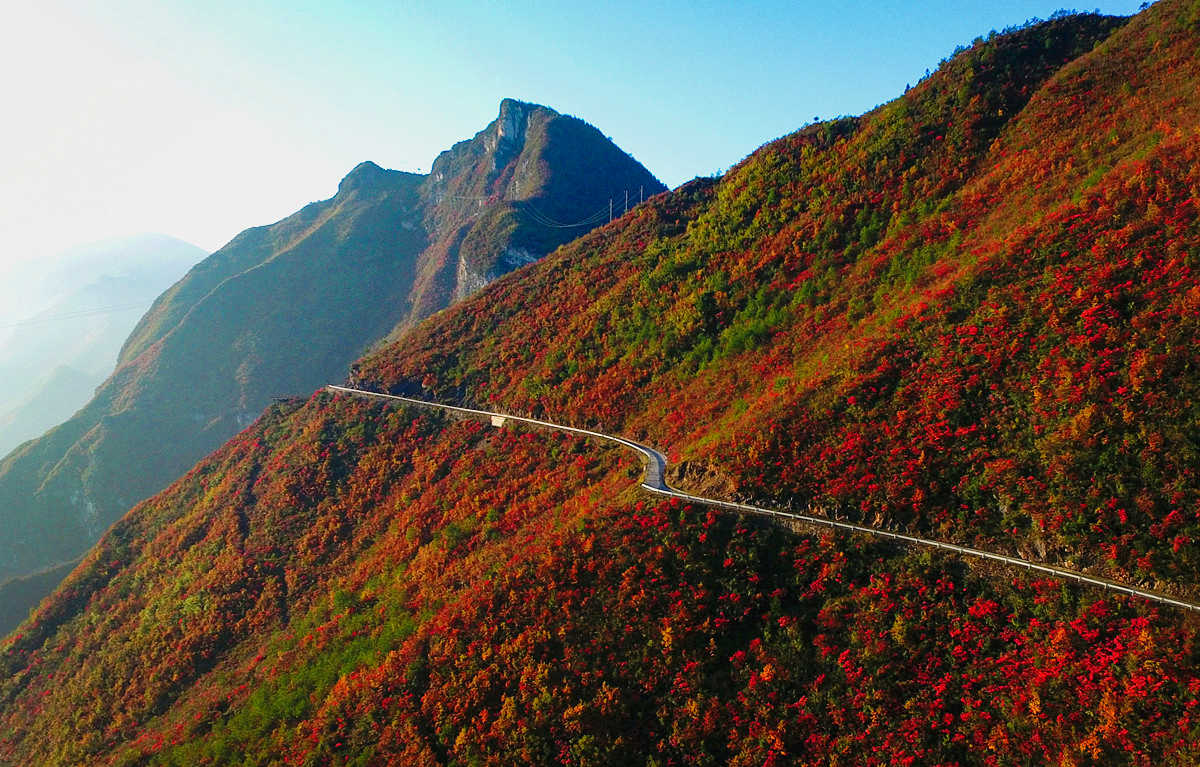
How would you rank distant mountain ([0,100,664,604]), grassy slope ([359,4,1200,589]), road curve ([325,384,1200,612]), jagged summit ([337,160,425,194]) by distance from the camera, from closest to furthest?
road curve ([325,384,1200,612]) → grassy slope ([359,4,1200,589]) → distant mountain ([0,100,664,604]) → jagged summit ([337,160,425,194])

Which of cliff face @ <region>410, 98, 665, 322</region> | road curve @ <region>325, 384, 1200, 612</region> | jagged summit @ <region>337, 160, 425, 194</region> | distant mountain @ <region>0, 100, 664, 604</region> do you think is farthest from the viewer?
jagged summit @ <region>337, 160, 425, 194</region>

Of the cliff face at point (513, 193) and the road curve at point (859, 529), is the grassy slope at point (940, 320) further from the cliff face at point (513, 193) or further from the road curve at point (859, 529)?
the cliff face at point (513, 193)

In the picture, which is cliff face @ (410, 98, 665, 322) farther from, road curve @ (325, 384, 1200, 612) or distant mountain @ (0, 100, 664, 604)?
road curve @ (325, 384, 1200, 612)

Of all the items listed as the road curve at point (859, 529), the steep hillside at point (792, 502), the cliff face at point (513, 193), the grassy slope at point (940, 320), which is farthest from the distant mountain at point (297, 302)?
the road curve at point (859, 529)

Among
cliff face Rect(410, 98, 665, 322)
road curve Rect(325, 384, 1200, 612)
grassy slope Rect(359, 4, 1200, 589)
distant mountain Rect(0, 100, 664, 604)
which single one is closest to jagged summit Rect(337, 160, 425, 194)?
distant mountain Rect(0, 100, 664, 604)

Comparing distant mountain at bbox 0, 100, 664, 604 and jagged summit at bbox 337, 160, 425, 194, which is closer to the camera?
distant mountain at bbox 0, 100, 664, 604

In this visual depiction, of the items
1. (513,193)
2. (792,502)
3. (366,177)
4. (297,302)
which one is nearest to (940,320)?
(792,502)
